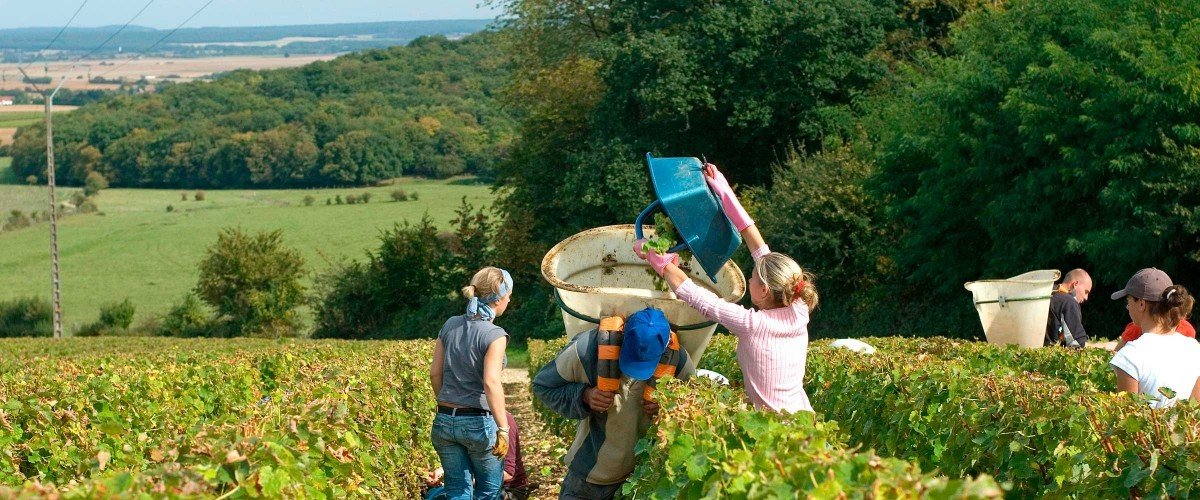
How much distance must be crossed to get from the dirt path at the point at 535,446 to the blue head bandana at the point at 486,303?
1074 mm

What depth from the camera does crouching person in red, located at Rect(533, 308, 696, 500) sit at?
5512mm

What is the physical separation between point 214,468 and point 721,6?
3169cm

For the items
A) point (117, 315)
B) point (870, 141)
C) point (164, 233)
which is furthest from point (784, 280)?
point (164, 233)

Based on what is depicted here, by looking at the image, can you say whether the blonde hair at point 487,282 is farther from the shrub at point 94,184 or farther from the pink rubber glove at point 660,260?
the shrub at point 94,184

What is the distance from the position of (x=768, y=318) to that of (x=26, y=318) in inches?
2135

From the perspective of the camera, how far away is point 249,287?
49.2 metres

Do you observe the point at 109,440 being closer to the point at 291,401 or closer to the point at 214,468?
the point at 291,401

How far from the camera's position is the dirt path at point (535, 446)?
10.1 meters

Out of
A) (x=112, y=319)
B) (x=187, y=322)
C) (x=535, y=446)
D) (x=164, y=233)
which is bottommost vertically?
(x=164, y=233)

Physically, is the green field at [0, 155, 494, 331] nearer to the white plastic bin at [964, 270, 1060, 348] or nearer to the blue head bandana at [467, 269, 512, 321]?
the white plastic bin at [964, 270, 1060, 348]

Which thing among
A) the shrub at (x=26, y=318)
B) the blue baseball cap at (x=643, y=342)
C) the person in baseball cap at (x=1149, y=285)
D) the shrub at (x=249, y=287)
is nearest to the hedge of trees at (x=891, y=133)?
the shrub at (x=249, y=287)

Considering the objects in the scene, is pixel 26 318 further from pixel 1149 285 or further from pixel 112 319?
pixel 1149 285

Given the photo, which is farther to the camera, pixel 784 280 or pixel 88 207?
pixel 88 207

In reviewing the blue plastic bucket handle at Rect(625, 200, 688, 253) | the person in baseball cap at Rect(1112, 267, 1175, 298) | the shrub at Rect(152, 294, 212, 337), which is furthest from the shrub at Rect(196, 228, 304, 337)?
the person in baseball cap at Rect(1112, 267, 1175, 298)
